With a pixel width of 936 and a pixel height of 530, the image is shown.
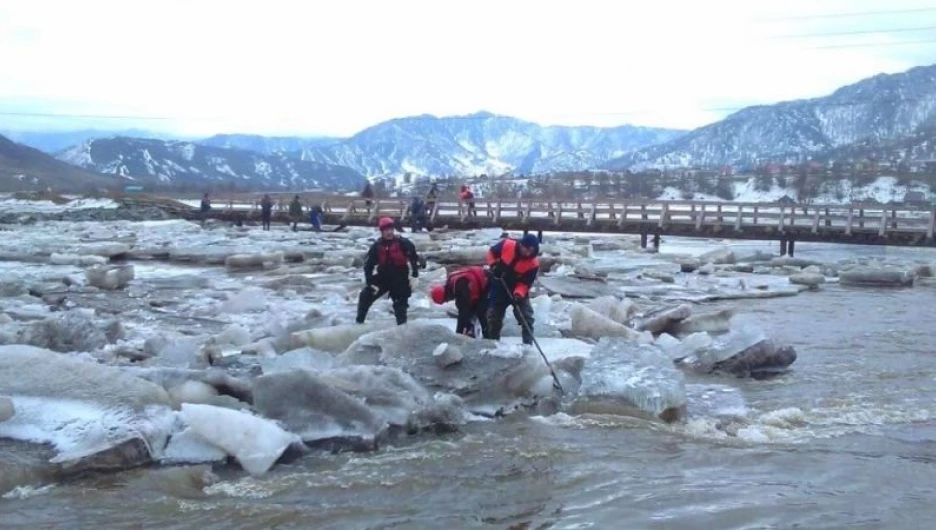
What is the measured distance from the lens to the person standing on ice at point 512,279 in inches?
360

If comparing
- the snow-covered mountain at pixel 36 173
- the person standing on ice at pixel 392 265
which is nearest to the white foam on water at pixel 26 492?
the person standing on ice at pixel 392 265

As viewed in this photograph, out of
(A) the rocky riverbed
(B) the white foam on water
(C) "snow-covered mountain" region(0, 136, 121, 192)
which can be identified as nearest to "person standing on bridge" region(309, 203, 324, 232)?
(A) the rocky riverbed

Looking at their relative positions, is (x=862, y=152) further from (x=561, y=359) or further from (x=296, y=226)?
(x=561, y=359)

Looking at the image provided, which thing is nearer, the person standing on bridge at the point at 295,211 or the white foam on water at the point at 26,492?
the white foam on water at the point at 26,492

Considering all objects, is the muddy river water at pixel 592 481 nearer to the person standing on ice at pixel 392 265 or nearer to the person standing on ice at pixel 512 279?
the person standing on ice at pixel 512 279

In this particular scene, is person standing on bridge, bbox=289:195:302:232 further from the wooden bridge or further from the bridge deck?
the bridge deck

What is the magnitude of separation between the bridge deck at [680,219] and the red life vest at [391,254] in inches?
804

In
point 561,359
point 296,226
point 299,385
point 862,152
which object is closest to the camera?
point 299,385

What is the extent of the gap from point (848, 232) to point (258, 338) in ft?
70.0

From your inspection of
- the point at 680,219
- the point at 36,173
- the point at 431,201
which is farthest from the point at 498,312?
the point at 36,173

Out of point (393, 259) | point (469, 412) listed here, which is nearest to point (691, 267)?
point (393, 259)

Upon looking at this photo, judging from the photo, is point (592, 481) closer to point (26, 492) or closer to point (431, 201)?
point (26, 492)

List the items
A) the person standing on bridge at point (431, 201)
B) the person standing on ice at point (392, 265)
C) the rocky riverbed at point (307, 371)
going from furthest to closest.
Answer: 1. the person standing on bridge at point (431, 201)
2. the person standing on ice at point (392, 265)
3. the rocky riverbed at point (307, 371)

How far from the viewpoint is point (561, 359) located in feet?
28.9
